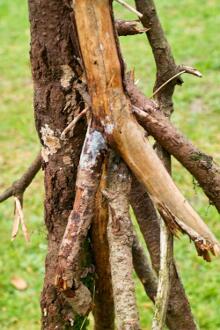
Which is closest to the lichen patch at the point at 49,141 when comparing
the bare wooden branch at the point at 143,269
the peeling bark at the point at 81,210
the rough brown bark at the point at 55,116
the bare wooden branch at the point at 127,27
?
the rough brown bark at the point at 55,116

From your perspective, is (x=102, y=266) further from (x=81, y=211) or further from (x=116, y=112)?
(x=116, y=112)

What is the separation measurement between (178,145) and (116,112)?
0.22 m

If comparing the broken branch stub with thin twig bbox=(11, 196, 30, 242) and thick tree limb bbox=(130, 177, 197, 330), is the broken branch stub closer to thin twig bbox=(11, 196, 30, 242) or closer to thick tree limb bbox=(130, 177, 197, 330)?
thick tree limb bbox=(130, 177, 197, 330)

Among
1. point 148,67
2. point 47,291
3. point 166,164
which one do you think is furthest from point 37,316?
point 148,67

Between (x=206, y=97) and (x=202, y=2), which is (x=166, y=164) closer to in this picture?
(x=206, y=97)

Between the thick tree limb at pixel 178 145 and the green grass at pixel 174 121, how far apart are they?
0.13 meters

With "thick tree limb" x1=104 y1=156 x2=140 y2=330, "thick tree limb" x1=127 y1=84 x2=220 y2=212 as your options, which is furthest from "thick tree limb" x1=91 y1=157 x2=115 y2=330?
"thick tree limb" x1=127 y1=84 x2=220 y2=212

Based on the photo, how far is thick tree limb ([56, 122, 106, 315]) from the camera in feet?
5.65

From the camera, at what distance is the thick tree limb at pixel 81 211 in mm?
1724

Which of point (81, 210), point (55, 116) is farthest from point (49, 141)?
point (81, 210)

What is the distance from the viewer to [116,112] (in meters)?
1.70

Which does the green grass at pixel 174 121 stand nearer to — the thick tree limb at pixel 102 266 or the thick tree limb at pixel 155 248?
the thick tree limb at pixel 155 248

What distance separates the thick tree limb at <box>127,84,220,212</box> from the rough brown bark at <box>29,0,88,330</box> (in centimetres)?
16

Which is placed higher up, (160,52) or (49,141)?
(160,52)
